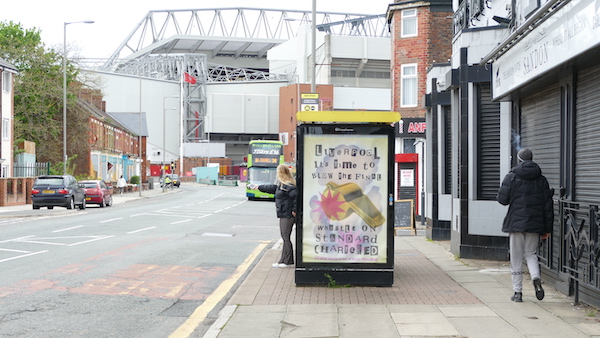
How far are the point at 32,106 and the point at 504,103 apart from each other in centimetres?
5087

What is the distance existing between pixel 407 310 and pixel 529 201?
6.67 ft

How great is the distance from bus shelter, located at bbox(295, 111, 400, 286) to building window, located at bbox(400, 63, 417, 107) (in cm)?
2271

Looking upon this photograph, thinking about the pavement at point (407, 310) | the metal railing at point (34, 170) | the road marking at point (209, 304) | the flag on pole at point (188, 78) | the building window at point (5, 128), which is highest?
the flag on pole at point (188, 78)

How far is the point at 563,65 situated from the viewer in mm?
8414

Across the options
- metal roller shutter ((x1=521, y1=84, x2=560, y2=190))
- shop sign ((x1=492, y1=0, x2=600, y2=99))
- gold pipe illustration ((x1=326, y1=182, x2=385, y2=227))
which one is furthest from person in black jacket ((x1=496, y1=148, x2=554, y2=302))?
gold pipe illustration ((x1=326, y1=182, x2=385, y2=227))

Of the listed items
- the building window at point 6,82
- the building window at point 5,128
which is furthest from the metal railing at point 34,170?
the building window at point 6,82

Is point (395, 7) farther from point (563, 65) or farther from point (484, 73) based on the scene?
point (563, 65)

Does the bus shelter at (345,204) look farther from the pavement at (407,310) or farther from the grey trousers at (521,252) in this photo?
the grey trousers at (521,252)

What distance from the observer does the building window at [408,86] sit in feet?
106

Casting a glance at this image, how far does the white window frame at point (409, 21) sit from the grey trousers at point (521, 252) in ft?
78.7

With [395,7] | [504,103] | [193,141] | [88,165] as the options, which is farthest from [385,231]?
[193,141]

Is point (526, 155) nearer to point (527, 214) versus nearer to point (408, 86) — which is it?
point (527, 214)

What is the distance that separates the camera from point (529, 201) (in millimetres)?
8750

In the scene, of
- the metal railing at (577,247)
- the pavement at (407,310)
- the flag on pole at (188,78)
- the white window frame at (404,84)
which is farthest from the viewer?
the flag on pole at (188,78)
